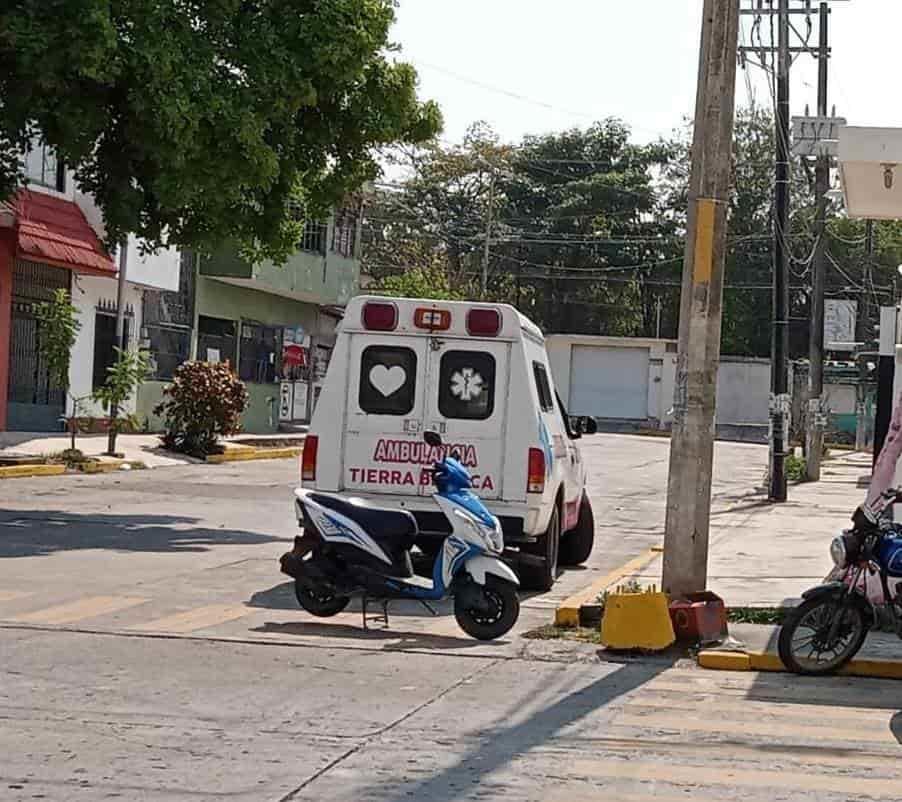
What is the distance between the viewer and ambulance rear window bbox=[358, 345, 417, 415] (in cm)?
1432

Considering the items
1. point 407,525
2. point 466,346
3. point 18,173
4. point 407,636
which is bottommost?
point 407,636

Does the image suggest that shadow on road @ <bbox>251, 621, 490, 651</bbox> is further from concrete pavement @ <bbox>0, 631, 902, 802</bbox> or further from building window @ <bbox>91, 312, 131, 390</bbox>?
building window @ <bbox>91, 312, 131, 390</bbox>

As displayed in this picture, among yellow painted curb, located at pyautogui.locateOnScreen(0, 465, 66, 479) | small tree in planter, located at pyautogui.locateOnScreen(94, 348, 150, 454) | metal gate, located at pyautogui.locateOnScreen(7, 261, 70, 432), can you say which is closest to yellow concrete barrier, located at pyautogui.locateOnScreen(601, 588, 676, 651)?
yellow painted curb, located at pyautogui.locateOnScreen(0, 465, 66, 479)

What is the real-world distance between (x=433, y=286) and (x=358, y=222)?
8.44 metres

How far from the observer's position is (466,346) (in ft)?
47.0

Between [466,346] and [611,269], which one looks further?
[611,269]

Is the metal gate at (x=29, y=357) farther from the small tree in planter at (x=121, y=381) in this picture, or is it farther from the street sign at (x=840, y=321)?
the street sign at (x=840, y=321)

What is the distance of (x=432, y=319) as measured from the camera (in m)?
14.3

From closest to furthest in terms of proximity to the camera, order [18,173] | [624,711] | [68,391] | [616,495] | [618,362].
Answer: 1. [624,711]
2. [18,173]
3. [616,495]
4. [68,391]
5. [618,362]

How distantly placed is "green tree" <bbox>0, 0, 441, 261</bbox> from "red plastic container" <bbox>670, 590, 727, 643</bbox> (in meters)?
10.1

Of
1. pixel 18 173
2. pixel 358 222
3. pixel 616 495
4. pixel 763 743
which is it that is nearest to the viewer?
pixel 763 743

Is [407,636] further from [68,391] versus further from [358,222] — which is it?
[358,222]

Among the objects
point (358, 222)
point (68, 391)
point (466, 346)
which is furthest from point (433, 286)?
point (466, 346)

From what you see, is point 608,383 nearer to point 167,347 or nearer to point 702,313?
point 167,347
